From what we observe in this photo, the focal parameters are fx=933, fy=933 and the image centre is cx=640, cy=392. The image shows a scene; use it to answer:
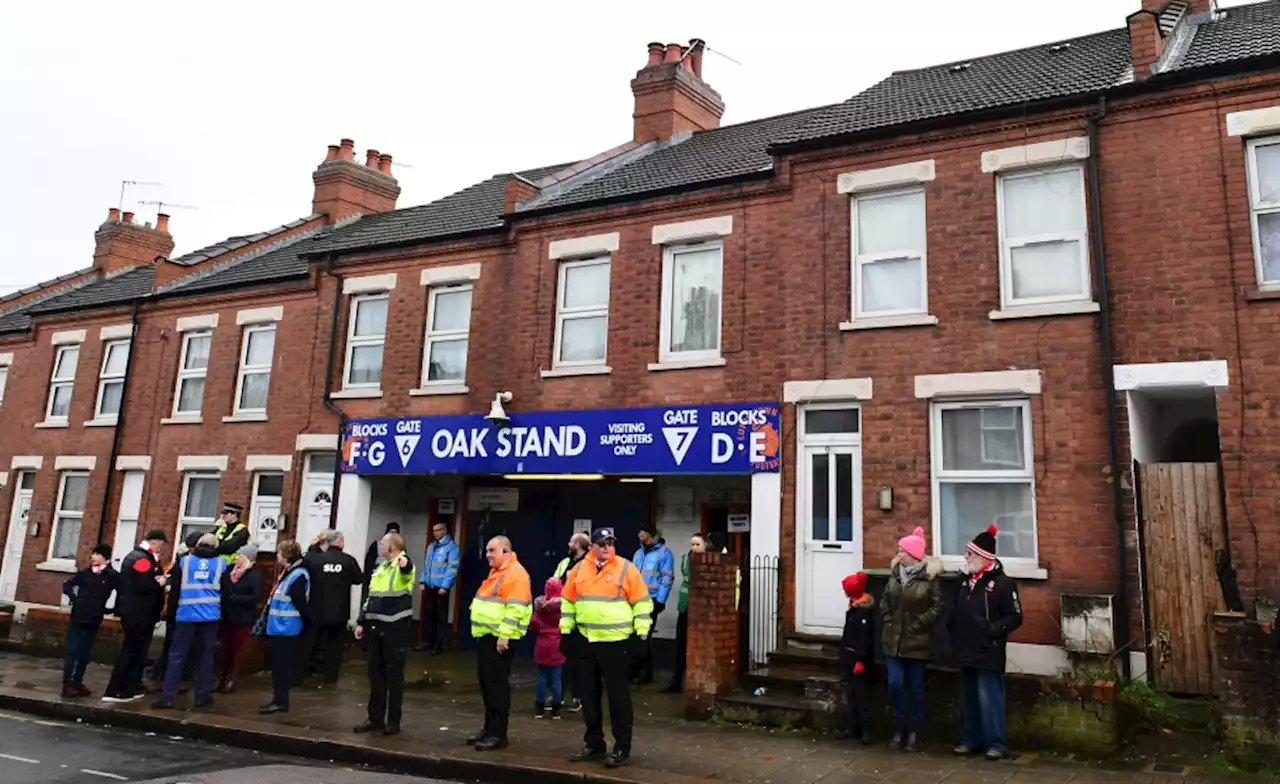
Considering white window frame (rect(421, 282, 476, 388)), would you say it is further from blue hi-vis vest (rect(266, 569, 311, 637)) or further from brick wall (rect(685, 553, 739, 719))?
brick wall (rect(685, 553, 739, 719))

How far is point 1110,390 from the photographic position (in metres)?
9.61

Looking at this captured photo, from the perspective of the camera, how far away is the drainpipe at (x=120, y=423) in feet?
60.3

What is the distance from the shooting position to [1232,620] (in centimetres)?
783

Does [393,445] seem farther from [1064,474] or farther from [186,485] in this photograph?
[1064,474]

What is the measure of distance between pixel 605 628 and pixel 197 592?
5322 mm

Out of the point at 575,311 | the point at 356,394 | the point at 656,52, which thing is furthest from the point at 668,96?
the point at 356,394

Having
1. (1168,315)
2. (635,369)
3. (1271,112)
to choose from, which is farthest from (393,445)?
(1271,112)

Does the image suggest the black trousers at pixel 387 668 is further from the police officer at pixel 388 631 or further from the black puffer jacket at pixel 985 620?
the black puffer jacket at pixel 985 620

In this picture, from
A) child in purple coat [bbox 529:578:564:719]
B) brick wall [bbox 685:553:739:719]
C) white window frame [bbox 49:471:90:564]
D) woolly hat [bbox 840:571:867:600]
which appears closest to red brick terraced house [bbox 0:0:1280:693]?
white window frame [bbox 49:471:90:564]

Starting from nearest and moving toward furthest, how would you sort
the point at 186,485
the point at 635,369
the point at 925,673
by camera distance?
the point at 925,673, the point at 635,369, the point at 186,485

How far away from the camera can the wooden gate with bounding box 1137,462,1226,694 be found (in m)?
8.96

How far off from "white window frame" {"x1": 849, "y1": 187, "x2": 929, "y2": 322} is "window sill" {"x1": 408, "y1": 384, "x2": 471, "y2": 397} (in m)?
6.21

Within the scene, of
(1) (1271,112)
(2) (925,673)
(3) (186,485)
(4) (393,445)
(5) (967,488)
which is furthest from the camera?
(3) (186,485)

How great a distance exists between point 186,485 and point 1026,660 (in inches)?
583
